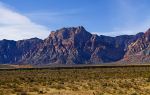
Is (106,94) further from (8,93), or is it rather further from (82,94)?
(8,93)

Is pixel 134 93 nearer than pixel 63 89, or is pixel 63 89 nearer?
pixel 134 93

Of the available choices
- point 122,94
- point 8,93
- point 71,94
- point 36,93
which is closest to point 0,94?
point 8,93

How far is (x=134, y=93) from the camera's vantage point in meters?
32.4

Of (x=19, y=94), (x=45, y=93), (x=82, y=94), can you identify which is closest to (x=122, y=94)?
(x=82, y=94)

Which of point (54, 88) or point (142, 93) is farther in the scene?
point (54, 88)

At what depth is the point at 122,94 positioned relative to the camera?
32.3 meters

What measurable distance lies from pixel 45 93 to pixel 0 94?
414 centimetres

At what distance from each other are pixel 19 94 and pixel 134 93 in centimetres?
1030

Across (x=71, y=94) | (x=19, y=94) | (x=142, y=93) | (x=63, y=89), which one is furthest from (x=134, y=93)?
(x=19, y=94)

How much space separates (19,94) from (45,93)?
2635 millimetres

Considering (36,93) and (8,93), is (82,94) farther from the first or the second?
(8,93)

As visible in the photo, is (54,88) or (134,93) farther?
(54,88)

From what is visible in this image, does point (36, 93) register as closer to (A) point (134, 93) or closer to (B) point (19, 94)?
(B) point (19, 94)

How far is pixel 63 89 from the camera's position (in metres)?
36.9
